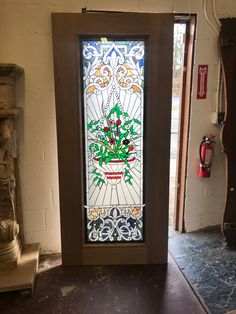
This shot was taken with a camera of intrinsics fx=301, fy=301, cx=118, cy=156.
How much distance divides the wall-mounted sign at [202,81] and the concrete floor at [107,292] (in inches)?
54.5

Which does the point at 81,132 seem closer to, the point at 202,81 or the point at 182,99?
the point at 182,99

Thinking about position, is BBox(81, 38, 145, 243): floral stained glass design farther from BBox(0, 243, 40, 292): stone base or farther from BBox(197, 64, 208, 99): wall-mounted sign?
BBox(197, 64, 208, 99): wall-mounted sign

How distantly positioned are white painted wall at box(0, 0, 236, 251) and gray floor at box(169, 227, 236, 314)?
31 centimetres

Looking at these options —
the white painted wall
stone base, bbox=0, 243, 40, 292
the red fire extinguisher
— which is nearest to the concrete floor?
stone base, bbox=0, 243, 40, 292

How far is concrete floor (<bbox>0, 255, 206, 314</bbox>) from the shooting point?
6.05ft

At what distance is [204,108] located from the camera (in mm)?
2537

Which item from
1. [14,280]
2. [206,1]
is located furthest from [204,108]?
[14,280]

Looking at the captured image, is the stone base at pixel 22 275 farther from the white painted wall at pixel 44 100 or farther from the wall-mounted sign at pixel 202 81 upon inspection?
the wall-mounted sign at pixel 202 81

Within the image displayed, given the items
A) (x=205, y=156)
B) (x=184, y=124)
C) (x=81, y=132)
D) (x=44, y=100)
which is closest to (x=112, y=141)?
(x=81, y=132)

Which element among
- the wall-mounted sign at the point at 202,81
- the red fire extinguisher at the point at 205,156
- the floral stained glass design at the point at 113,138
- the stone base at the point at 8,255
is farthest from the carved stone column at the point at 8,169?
the red fire extinguisher at the point at 205,156

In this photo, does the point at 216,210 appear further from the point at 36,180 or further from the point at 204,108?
the point at 36,180

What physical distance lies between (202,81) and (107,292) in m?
1.76

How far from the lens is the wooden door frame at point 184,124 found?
94.8 inches

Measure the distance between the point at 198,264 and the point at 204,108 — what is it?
126cm
